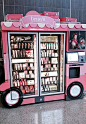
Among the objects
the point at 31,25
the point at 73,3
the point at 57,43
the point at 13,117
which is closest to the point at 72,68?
the point at 57,43

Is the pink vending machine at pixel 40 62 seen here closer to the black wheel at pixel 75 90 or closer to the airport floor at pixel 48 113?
the black wheel at pixel 75 90

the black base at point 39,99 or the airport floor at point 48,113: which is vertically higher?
the black base at point 39,99

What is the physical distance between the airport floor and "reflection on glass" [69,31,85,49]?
152 cm

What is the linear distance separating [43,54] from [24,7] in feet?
5.38

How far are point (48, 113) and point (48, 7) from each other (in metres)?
3.19

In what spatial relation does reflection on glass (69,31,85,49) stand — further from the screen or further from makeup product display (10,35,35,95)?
makeup product display (10,35,35,95)

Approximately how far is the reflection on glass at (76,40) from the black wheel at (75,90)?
3.37ft

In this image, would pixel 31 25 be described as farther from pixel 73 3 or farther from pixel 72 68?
pixel 73 3

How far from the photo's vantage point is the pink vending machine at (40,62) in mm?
3164

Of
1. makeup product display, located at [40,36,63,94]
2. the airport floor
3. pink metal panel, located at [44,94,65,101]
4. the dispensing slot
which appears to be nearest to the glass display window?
makeup product display, located at [40,36,63,94]

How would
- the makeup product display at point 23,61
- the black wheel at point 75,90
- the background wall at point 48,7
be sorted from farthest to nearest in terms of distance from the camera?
1. the background wall at point 48,7
2. the black wheel at point 75,90
3. the makeup product display at point 23,61

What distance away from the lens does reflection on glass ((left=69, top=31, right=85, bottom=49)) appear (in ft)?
11.2

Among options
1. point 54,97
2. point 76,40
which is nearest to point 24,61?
point 54,97

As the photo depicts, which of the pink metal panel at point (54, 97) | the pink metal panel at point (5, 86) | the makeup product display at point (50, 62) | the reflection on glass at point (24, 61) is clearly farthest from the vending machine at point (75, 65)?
the pink metal panel at point (5, 86)
